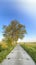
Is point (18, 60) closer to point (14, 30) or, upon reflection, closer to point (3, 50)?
point (3, 50)

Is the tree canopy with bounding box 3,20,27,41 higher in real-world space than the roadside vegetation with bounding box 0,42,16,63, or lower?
higher

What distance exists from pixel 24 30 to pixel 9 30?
35.0ft

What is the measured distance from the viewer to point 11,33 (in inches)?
2010

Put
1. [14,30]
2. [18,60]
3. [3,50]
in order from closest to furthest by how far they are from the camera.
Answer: [18,60] < [3,50] < [14,30]

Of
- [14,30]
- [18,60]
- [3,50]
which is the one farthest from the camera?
[14,30]

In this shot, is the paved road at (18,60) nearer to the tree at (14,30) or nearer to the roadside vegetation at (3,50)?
the roadside vegetation at (3,50)

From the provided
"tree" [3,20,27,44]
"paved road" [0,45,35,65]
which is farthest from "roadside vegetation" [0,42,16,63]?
"tree" [3,20,27,44]

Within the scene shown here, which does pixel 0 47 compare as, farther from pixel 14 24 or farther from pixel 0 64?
pixel 14 24

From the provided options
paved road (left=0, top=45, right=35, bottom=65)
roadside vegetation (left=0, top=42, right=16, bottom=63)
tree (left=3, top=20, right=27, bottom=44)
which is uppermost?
tree (left=3, top=20, right=27, bottom=44)

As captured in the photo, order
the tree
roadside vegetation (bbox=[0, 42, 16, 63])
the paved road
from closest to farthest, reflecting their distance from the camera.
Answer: the paved road
roadside vegetation (bbox=[0, 42, 16, 63])
the tree

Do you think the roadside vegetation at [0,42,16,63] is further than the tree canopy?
No

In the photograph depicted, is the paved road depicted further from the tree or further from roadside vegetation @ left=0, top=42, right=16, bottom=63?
the tree

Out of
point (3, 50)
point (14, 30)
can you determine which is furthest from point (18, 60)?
point (14, 30)

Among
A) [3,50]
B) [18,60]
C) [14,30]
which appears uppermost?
[14,30]
